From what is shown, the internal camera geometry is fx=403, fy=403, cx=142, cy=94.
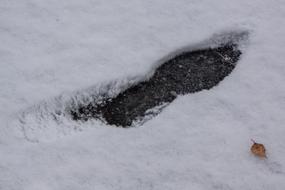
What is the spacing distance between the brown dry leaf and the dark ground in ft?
1.97

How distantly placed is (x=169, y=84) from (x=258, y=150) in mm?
799

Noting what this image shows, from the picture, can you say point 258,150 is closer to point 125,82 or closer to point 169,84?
point 169,84

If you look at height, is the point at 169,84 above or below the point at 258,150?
above

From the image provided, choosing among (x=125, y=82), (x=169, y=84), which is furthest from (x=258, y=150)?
(x=125, y=82)

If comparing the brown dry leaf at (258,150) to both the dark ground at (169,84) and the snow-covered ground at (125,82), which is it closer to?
the snow-covered ground at (125,82)

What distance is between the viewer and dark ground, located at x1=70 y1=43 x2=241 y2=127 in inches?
108

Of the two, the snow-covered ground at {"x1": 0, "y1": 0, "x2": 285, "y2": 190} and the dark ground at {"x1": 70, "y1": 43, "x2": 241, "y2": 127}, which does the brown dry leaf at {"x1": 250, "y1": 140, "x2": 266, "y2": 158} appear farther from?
the dark ground at {"x1": 70, "y1": 43, "x2": 241, "y2": 127}

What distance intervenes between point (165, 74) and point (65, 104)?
2.54 feet

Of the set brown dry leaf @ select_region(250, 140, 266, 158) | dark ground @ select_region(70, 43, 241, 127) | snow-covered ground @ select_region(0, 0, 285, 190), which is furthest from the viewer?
dark ground @ select_region(70, 43, 241, 127)

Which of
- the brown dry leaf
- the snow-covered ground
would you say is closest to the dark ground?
the snow-covered ground

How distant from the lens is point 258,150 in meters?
2.52

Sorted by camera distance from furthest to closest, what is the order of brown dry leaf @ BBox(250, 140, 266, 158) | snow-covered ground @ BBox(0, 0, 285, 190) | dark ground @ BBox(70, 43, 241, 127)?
dark ground @ BBox(70, 43, 241, 127) < brown dry leaf @ BBox(250, 140, 266, 158) < snow-covered ground @ BBox(0, 0, 285, 190)

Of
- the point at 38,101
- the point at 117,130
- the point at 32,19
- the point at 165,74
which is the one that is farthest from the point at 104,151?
the point at 32,19

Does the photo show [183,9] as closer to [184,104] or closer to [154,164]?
[184,104]
